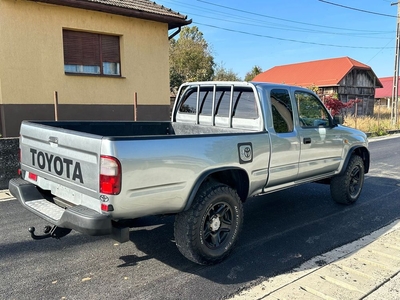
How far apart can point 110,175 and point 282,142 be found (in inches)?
91.7

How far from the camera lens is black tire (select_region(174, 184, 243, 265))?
347 cm

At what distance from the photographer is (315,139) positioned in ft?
16.2

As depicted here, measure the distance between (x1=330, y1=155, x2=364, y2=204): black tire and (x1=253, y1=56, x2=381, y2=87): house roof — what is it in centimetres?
2626

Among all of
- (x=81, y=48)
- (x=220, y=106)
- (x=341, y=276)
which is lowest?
(x=341, y=276)

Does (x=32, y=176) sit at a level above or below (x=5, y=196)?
above

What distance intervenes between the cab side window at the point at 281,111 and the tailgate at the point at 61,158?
2.35 m

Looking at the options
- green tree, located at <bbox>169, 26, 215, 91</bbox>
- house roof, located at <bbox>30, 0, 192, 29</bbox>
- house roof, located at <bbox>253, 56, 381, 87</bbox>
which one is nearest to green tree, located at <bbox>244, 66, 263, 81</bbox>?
house roof, located at <bbox>253, 56, 381, 87</bbox>

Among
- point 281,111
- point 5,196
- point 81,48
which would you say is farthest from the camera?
point 81,48

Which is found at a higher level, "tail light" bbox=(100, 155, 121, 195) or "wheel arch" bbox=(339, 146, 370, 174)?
"tail light" bbox=(100, 155, 121, 195)

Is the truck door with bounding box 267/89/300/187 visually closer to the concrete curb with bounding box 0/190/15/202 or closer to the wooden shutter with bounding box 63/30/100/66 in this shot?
the concrete curb with bounding box 0/190/15/202

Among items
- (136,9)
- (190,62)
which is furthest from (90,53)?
(190,62)

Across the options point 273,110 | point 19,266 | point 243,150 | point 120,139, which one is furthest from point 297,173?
point 19,266

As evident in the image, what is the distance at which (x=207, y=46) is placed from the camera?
1347 inches

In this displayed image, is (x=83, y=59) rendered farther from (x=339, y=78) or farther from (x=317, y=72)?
(x=317, y=72)
